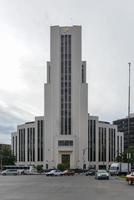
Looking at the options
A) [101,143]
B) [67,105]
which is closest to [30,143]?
[101,143]

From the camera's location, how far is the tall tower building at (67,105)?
5768 inches

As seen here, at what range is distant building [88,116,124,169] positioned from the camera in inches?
6220

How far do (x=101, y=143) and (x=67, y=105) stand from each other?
23.4 meters

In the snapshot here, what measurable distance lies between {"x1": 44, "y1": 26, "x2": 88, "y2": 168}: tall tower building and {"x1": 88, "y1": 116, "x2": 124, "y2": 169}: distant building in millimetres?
8008

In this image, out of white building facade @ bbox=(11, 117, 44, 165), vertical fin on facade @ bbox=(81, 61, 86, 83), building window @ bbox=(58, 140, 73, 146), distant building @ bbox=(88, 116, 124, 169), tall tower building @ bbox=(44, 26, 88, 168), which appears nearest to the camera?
building window @ bbox=(58, 140, 73, 146)

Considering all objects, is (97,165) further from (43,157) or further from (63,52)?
(63,52)

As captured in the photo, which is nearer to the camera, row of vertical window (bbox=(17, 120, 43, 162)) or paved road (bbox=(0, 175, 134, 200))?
paved road (bbox=(0, 175, 134, 200))

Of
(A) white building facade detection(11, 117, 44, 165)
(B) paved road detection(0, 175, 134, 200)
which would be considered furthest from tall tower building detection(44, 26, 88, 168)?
(B) paved road detection(0, 175, 134, 200)

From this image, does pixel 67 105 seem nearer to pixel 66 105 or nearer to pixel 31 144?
pixel 66 105

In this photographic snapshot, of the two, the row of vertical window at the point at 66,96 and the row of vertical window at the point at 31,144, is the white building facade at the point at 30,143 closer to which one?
the row of vertical window at the point at 31,144

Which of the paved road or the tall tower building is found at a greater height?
Result: the tall tower building

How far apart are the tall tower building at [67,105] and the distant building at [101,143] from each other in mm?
8008

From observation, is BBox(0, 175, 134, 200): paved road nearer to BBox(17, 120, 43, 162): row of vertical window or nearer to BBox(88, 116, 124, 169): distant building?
BBox(88, 116, 124, 169): distant building

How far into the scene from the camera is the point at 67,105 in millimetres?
147000
